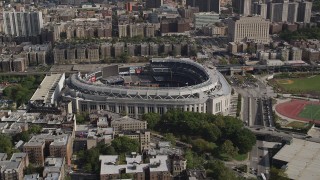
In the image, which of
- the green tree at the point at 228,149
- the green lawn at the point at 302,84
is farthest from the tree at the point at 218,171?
the green lawn at the point at 302,84

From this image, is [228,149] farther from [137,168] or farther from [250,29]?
[250,29]

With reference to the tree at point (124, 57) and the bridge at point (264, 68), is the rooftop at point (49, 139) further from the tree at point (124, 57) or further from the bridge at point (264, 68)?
the tree at point (124, 57)

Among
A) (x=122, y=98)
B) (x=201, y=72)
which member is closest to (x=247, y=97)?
(x=201, y=72)

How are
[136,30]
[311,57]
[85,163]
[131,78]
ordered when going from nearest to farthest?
[85,163] → [131,78] → [311,57] → [136,30]

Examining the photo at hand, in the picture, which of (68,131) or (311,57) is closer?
(68,131)

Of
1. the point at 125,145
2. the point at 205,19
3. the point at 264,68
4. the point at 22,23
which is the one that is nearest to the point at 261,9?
the point at 205,19

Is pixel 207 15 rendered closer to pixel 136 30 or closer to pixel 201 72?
pixel 136 30
